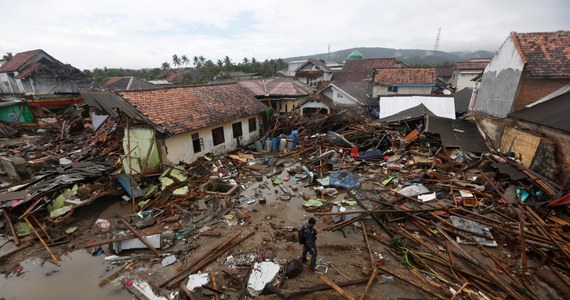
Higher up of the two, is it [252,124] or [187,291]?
[252,124]

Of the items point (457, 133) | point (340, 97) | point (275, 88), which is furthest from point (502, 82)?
point (275, 88)

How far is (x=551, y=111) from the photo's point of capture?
11141mm

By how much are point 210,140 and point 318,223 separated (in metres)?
9.39

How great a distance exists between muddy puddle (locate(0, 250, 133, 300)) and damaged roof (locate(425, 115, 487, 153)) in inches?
642

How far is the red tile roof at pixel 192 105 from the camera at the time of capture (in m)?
13.0

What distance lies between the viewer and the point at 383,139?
51.7ft

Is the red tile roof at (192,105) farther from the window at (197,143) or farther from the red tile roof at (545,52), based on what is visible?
the red tile roof at (545,52)

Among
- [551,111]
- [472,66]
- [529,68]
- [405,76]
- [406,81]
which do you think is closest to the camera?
[551,111]

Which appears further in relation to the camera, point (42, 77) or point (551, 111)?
point (42, 77)

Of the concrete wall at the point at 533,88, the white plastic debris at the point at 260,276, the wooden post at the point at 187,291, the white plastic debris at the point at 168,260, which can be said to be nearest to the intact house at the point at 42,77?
the white plastic debris at the point at 168,260

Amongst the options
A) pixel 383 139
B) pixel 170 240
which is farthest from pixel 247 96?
pixel 170 240

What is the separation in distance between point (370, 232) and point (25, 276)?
11036 mm

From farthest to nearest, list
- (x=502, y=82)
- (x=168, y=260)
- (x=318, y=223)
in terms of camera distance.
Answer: (x=502, y=82)
(x=318, y=223)
(x=168, y=260)

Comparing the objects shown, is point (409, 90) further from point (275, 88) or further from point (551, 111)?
point (551, 111)
